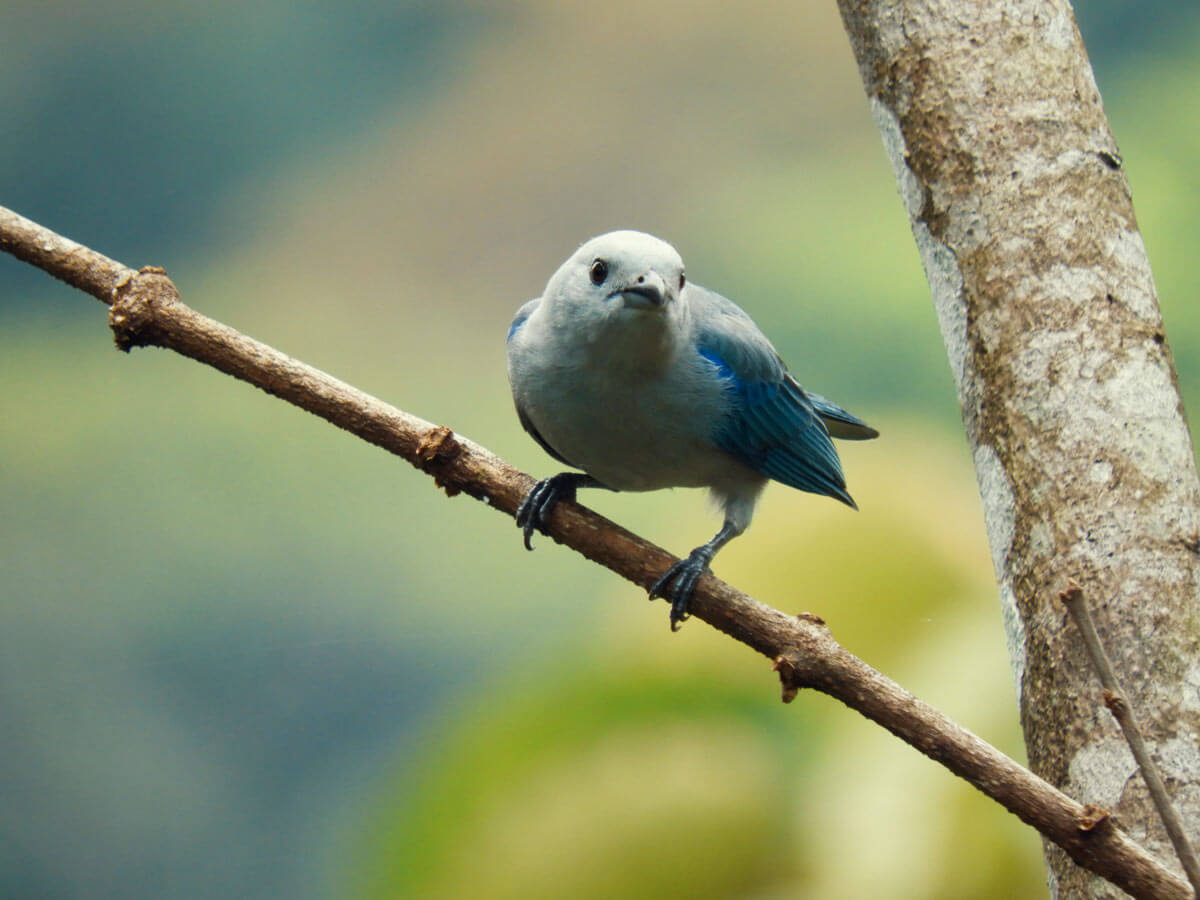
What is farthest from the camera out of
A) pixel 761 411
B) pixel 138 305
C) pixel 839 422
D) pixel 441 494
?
A: pixel 441 494

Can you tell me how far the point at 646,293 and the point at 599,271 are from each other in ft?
0.41

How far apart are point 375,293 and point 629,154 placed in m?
0.96

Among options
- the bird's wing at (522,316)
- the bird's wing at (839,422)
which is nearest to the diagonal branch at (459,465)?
Answer: the bird's wing at (522,316)

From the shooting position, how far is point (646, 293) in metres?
2.01

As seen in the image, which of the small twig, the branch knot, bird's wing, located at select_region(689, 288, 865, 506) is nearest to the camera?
the small twig

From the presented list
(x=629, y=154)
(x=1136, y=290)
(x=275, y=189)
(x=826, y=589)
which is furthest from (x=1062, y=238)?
(x=275, y=189)

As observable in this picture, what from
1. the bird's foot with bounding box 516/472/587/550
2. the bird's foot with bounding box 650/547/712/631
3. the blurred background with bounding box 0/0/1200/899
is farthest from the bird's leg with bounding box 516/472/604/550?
the blurred background with bounding box 0/0/1200/899

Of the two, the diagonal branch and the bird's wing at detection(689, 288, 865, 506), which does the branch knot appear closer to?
the diagonal branch

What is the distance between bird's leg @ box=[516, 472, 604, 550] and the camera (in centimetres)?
219

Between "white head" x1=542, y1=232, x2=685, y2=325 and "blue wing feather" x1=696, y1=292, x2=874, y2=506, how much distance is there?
0.26 metres

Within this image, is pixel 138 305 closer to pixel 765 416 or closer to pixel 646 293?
pixel 646 293

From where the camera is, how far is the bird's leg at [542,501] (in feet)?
7.20

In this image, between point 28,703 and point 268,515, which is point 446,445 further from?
point 28,703

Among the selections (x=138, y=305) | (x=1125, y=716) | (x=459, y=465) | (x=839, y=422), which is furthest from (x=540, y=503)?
(x=1125, y=716)
